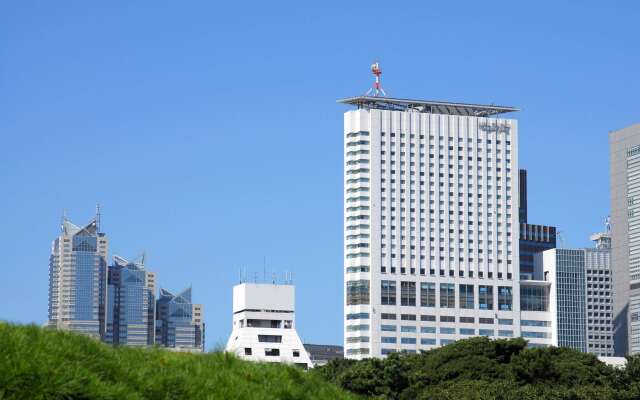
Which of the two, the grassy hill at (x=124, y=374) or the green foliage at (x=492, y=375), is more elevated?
the grassy hill at (x=124, y=374)

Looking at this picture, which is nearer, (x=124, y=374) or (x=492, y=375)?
(x=124, y=374)

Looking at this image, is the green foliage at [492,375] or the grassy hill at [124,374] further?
the green foliage at [492,375]

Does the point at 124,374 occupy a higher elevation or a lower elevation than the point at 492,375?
higher

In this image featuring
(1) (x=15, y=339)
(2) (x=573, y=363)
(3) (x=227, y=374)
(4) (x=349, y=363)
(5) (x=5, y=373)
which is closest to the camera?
(5) (x=5, y=373)

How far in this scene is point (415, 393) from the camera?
320ft

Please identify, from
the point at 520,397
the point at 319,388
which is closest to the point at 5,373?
the point at 319,388

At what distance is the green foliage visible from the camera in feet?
290

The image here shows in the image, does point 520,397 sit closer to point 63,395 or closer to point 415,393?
point 415,393

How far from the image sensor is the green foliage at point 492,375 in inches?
3484

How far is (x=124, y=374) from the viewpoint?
19359mm

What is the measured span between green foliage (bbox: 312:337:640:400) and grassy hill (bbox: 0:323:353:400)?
63.5m

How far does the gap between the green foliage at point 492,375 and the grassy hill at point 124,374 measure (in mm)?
63478

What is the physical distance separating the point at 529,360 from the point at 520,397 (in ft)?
62.9

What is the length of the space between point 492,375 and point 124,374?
89.2m
